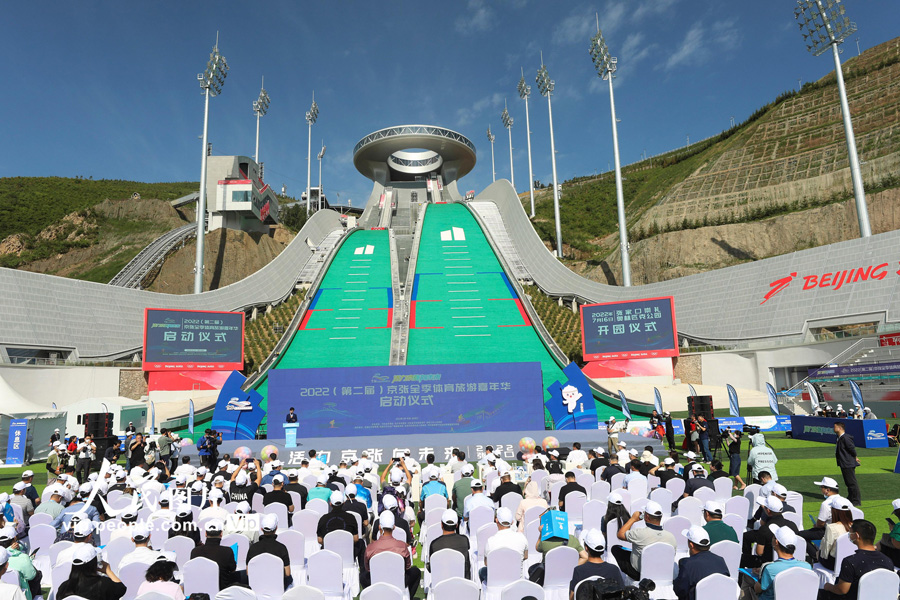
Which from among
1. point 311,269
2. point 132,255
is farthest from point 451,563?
point 132,255

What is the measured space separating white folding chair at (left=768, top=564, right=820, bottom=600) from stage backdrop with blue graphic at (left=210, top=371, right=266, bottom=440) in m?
17.3

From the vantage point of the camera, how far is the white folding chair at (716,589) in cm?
391

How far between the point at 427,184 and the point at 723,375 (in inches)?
1976

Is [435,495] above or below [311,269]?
below

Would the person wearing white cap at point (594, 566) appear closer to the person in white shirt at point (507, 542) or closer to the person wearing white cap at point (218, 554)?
the person in white shirt at point (507, 542)

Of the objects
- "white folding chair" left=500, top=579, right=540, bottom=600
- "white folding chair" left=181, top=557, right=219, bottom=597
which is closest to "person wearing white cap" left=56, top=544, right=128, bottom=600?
"white folding chair" left=181, top=557, right=219, bottom=597

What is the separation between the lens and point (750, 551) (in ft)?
18.5

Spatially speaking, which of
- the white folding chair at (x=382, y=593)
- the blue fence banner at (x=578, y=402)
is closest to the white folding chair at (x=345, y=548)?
the white folding chair at (x=382, y=593)

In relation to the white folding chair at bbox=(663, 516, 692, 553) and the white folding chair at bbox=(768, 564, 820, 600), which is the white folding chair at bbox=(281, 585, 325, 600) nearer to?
the white folding chair at bbox=(768, 564, 820, 600)

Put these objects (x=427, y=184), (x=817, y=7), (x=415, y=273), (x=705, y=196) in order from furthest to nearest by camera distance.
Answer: (x=427, y=184), (x=705, y=196), (x=415, y=273), (x=817, y=7)

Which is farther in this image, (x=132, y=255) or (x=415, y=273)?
(x=132, y=255)

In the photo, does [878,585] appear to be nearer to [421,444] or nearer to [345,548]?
[345,548]

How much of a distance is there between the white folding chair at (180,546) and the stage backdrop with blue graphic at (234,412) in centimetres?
1343

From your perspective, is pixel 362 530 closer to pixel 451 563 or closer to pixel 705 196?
pixel 451 563
